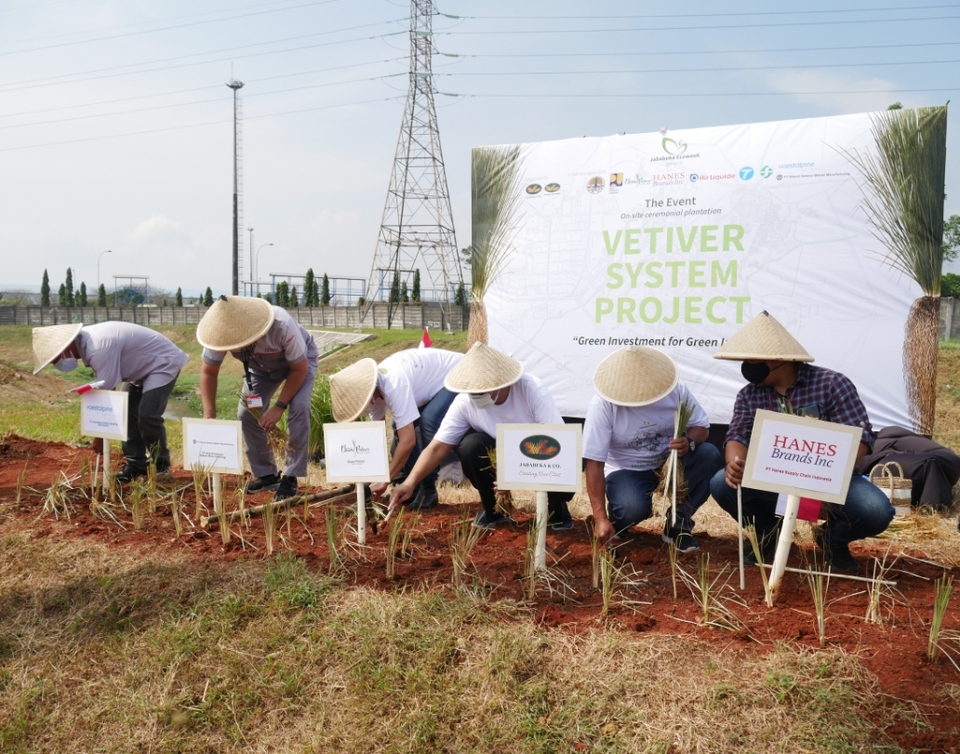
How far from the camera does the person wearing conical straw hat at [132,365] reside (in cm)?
515

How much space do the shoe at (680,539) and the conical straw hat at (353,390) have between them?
1661 millimetres

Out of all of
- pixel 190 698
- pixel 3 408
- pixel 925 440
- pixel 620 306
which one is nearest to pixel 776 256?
pixel 620 306

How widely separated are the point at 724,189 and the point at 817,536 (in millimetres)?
3306

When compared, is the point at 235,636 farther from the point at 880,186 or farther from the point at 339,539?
the point at 880,186

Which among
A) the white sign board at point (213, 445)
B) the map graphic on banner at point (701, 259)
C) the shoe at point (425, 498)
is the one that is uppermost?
the map graphic on banner at point (701, 259)

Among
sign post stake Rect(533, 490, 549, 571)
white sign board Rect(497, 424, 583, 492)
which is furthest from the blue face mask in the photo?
sign post stake Rect(533, 490, 549, 571)

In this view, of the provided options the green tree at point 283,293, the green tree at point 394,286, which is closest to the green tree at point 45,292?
the green tree at point 283,293

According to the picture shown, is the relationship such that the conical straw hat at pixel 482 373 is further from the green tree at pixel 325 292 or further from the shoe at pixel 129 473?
the green tree at pixel 325 292

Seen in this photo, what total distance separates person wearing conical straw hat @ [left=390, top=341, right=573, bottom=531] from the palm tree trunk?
9.42 ft

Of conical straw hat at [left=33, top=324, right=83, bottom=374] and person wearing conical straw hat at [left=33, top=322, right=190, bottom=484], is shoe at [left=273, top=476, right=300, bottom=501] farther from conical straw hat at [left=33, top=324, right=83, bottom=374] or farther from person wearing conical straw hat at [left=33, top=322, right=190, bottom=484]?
conical straw hat at [left=33, top=324, right=83, bottom=374]

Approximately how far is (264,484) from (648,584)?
292cm

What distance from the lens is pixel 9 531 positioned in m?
4.36

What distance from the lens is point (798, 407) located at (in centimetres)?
353

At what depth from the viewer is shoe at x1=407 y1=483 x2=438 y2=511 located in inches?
192
